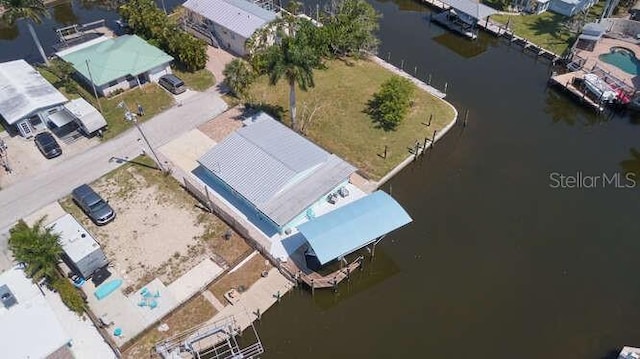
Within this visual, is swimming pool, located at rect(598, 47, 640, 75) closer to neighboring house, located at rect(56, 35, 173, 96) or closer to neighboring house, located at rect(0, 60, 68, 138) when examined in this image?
neighboring house, located at rect(56, 35, 173, 96)

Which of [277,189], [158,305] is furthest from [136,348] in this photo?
[277,189]

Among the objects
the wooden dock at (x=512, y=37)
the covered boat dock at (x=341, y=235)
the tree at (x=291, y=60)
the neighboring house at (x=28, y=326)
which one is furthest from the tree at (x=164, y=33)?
the wooden dock at (x=512, y=37)

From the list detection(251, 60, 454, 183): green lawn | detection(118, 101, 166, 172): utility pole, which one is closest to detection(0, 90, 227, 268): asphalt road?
detection(118, 101, 166, 172): utility pole

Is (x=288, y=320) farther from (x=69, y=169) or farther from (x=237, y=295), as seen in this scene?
(x=69, y=169)

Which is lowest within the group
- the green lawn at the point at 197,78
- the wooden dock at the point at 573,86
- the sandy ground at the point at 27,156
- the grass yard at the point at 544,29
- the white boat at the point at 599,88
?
the sandy ground at the point at 27,156

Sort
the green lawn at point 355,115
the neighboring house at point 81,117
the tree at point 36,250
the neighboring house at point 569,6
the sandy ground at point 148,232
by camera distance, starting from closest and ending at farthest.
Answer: the tree at point 36,250 → the sandy ground at point 148,232 → the green lawn at point 355,115 → the neighboring house at point 81,117 → the neighboring house at point 569,6

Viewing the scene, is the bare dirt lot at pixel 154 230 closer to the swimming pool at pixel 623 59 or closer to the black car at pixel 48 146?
the black car at pixel 48 146
